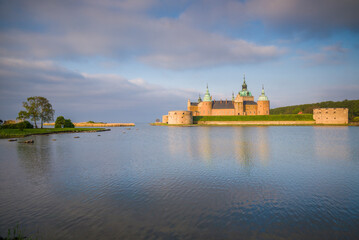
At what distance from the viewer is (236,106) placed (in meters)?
99.3

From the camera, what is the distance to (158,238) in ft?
20.2

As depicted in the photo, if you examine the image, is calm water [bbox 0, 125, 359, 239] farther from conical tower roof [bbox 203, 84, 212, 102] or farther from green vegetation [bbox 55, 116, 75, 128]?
conical tower roof [bbox 203, 84, 212, 102]

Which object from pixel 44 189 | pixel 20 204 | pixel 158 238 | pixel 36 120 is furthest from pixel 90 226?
pixel 36 120

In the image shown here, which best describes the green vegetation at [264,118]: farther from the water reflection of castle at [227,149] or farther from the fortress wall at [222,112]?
the water reflection of castle at [227,149]

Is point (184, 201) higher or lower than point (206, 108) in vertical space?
lower

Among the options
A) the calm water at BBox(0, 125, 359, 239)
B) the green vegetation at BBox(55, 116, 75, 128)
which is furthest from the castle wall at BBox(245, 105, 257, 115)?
the calm water at BBox(0, 125, 359, 239)

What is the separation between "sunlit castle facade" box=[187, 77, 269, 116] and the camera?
324ft

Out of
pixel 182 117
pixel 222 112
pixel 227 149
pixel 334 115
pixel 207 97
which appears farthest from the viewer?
pixel 207 97

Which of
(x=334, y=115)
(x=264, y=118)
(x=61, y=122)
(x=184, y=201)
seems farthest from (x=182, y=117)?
(x=184, y=201)

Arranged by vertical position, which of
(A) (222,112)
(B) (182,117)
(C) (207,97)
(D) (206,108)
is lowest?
(B) (182,117)

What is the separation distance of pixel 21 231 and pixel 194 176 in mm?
8425

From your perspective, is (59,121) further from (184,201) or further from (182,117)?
(184,201)

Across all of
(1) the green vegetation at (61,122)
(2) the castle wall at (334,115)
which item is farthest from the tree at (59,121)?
(2) the castle wall at (334,115)

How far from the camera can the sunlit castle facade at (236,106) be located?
98.6 m
